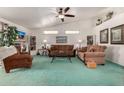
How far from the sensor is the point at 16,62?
541cm

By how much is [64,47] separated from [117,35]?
9.50ft

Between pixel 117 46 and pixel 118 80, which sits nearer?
pixel 118 80

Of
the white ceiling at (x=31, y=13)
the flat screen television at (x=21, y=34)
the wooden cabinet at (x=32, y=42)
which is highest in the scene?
the white ceiling at (x=31, y=13)

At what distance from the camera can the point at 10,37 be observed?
5910 mm

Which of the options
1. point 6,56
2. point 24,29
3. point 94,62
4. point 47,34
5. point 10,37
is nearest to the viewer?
point 6,56

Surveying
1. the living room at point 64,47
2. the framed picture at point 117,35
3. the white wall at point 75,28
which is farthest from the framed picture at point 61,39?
the framed picture at point 117,35

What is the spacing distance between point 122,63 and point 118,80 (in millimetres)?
2170

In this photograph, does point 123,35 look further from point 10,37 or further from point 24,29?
point 24,29

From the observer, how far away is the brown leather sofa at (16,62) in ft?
16.8

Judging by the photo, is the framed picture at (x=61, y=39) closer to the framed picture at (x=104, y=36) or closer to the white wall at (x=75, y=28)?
the white wall at (x=75, y=28)

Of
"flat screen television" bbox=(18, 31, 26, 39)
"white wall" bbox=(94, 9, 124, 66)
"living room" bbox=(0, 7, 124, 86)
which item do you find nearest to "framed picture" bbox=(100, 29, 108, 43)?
"living room" bbox=(0, 7, 124, 86)

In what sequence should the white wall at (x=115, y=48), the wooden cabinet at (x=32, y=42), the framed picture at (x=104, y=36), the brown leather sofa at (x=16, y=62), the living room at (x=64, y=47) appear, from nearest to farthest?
the living room at (x=64, y=47), the brown leather sofa at (x=16, y=62), the white wall at (x=115, y=48), the framed picture at (x=104, y=36), the wooden cabinet at (x=32, y=42)

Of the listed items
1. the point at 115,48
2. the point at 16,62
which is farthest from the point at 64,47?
the point at 16,62
